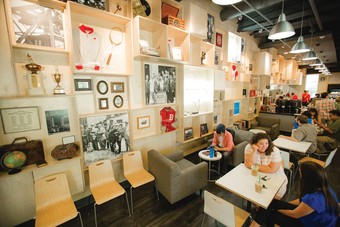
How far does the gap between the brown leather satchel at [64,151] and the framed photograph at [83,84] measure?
0.81m

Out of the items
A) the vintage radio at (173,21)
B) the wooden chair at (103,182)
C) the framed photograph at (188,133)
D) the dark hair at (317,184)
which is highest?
the vintage radio at (173,21)

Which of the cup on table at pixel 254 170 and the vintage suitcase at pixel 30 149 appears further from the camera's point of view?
the cup on table at pixel 254 170

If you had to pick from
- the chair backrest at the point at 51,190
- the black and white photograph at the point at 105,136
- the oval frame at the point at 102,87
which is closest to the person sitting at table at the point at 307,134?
the black and white photograph at the point at 105,136

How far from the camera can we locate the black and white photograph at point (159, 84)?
3008 millimetres

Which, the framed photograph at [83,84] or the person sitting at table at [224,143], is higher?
the framed photograph at [83,84]

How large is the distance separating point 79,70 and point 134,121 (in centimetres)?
124

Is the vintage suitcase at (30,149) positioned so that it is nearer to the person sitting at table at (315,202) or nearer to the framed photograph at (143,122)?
the framed photograph at (143,122)

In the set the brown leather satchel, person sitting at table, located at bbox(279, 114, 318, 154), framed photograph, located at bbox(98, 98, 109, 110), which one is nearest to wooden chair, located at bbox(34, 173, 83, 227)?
the brown leather satchel

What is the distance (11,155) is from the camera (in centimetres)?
175

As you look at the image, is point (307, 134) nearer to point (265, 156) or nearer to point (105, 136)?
point (265, 156)

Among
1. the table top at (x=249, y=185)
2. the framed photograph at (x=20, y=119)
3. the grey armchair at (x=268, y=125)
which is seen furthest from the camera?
the grey armchair at (x=268, y=125)

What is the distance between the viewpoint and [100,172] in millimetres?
2383

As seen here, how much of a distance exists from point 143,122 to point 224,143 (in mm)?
1798

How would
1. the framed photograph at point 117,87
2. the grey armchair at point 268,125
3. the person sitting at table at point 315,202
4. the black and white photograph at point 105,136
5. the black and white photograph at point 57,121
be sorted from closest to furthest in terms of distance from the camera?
the person sitting at table at point 315,202 → the black and white photograph at point 57,121 → the black and white photograph at point 105,136 → the framed photograph at point 117,87 → the grey armchair at point 268,125
